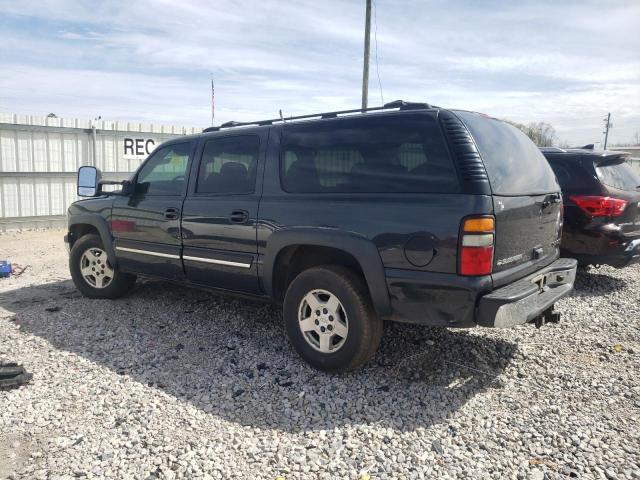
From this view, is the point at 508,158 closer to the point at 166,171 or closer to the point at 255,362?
the point at 255,362

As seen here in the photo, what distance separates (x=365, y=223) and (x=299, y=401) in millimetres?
1302

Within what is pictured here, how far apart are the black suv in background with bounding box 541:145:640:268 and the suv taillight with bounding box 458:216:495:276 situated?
3.32 metres

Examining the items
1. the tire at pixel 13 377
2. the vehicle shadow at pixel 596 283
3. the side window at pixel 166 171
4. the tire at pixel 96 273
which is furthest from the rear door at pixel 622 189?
→ the tire at pixel 13 377

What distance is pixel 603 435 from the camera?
3.05 metres

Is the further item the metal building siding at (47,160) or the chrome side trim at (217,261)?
the metal building siding at (47,160)

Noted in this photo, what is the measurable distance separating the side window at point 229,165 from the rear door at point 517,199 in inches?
70.3

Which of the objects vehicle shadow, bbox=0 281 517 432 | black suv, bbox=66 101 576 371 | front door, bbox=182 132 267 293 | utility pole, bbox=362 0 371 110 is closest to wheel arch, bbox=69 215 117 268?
vehicle shadow, bbox=0 281 517 432

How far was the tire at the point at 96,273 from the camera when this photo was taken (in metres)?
5.69

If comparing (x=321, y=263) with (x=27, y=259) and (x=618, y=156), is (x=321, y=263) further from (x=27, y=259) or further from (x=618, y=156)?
(x=27, y=259)

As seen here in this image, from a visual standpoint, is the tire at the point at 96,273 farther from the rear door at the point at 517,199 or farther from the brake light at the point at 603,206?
the brake light at the point at 603,206

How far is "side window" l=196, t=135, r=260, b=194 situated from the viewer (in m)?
4.33

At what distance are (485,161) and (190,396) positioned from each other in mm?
2561

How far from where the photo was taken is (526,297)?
3338 mm

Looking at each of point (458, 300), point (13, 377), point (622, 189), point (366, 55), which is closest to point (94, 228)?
point (13, 377)
